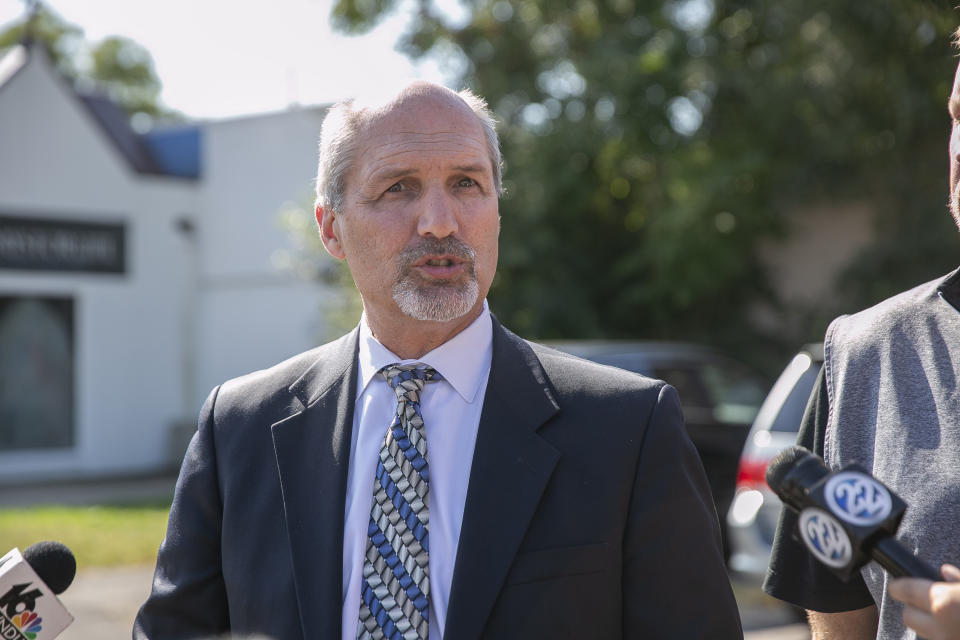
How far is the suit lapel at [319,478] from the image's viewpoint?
7.16ft

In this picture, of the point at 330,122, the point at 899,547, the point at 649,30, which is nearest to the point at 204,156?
the point at 649,30

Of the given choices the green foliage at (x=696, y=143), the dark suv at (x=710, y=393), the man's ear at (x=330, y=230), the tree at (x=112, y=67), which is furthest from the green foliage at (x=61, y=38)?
the man's ear at (x=330, y=230)

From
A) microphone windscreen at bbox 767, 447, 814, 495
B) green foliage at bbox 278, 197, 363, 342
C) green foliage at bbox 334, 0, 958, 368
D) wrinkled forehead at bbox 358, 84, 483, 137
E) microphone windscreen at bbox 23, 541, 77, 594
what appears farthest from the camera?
green foliage at bbox 278, 197, 363, 342

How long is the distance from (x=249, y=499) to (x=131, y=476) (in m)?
15.7

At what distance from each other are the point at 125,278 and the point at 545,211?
277 inches

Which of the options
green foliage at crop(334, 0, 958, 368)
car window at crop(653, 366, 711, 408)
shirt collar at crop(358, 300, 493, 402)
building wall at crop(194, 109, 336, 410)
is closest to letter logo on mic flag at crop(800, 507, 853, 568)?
shirt collar at crop(358, 300, 493, 402)

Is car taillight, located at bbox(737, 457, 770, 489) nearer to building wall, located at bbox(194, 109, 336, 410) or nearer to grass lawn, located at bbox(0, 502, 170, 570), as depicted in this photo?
grass lawn, located at bbox(0, 502, 170, 570)

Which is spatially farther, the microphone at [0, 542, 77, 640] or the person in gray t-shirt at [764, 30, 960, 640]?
the person in gray t-shirt at [764, 30, 960, 640]

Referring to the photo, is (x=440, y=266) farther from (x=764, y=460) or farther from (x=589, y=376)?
(x=764, y=460)

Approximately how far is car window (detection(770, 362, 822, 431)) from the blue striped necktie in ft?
15.6

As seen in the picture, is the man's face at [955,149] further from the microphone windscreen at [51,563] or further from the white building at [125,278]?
the white building at [125,278]

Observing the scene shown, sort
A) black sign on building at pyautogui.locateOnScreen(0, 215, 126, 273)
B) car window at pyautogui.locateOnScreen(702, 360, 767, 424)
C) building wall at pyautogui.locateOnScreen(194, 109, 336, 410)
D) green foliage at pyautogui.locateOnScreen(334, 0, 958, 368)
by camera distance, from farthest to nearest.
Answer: building wall at pyautogui.locateOnScreen(194, 109, 336, 410) < black sign on building at pyautogui.locateOnScreen(0, 215, 126, 273) < green foliage at pyautogui.locateOnScreen(334, 0, 958, 368) < car window at pyautogui.locateOnScreen(702, 360, 767, 424)

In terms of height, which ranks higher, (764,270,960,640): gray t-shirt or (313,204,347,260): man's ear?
(313,204,347,260): man's ear

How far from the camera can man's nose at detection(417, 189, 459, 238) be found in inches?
92.6
